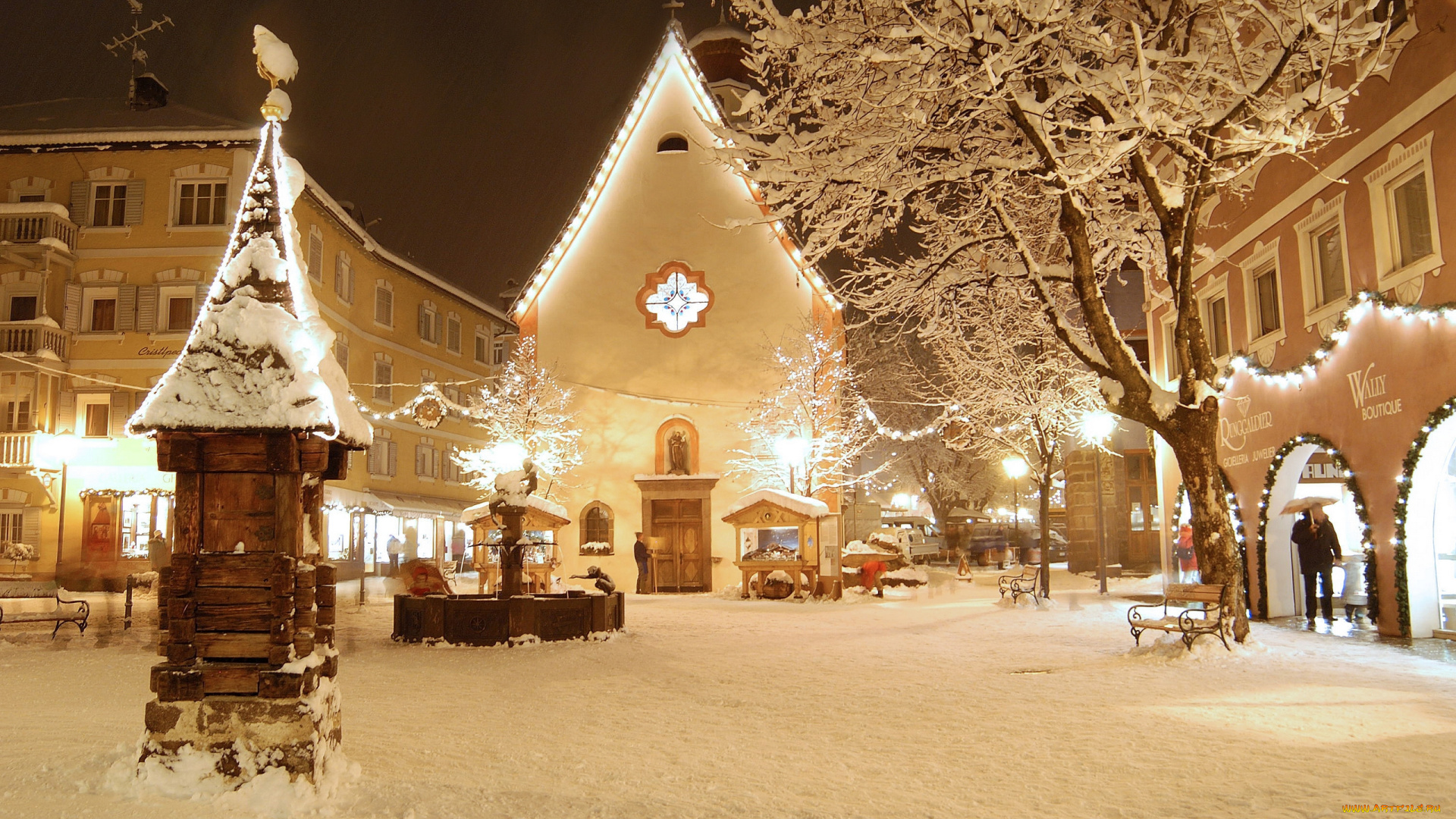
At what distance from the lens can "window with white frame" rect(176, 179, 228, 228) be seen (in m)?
31.5

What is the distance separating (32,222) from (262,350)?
30.2 meters

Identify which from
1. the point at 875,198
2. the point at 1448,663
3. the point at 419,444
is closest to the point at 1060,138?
the point at 875,198

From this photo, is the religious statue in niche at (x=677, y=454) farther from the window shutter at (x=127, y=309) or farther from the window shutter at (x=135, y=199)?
the window shutter at (x=135, y=199)

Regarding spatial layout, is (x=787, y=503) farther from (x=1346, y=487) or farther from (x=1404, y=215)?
(x=1404, y=215)

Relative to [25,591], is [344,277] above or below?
above

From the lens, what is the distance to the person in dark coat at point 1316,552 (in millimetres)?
16094

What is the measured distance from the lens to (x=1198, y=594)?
12.3m

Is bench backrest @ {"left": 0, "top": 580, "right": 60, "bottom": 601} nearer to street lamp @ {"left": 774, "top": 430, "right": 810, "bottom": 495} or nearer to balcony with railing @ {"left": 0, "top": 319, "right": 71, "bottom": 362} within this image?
balcony with railing @ {"left": 0, "top": 319, "right": 71, "bottom": 362}

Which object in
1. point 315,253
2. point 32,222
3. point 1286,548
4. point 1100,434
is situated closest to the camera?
point 1286,548

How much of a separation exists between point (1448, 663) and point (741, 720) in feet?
26.2

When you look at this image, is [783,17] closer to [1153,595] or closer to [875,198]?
[875,198]

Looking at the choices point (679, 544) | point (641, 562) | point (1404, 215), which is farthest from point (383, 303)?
point (1404, 215)

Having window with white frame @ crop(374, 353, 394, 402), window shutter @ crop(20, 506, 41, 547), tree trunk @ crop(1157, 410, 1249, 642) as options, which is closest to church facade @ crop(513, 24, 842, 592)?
window with white frame @ crop(374, 353, 394, 402)

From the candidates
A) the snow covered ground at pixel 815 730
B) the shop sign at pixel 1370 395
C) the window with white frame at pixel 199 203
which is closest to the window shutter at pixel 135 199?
the window with white frame at pixel 199 203
